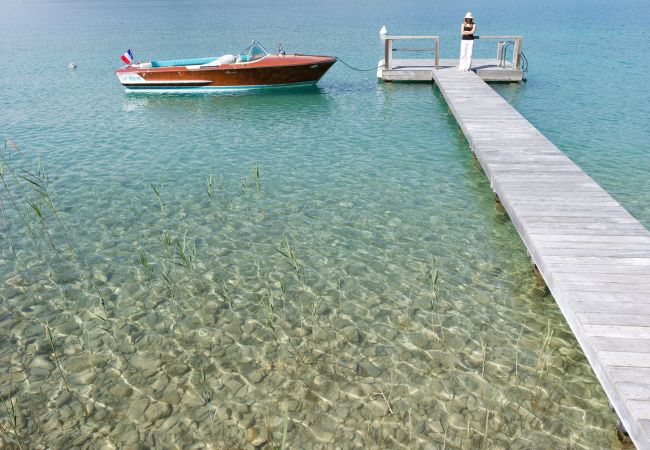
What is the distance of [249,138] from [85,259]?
6.88 meters

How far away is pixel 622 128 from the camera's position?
43.7ft

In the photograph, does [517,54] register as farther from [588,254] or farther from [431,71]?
[588,254]

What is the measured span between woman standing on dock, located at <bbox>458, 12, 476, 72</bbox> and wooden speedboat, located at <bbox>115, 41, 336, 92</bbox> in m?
4.71

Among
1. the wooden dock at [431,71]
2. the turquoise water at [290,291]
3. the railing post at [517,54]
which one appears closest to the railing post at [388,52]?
the wooden dock at [431,71]

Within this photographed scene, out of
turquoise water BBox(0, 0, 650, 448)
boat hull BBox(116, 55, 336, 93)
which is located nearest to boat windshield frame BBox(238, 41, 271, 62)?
boat hull BBox(116, 55, 336, 93)

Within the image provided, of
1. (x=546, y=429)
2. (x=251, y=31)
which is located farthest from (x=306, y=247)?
(x=251, y=31)

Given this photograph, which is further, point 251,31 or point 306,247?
point 251,31

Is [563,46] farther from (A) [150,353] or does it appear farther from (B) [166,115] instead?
(A) [150,353]

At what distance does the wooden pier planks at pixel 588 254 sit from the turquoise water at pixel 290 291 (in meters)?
0.65

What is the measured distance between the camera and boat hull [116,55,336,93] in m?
18.5

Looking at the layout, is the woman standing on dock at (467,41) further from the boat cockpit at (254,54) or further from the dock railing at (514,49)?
the boat cockpit at (254,54)

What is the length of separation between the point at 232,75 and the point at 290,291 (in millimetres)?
13868

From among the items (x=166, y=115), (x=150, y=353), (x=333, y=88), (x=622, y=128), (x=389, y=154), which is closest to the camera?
(x=150, y=353)

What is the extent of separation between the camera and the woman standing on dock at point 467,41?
17.9 meters
